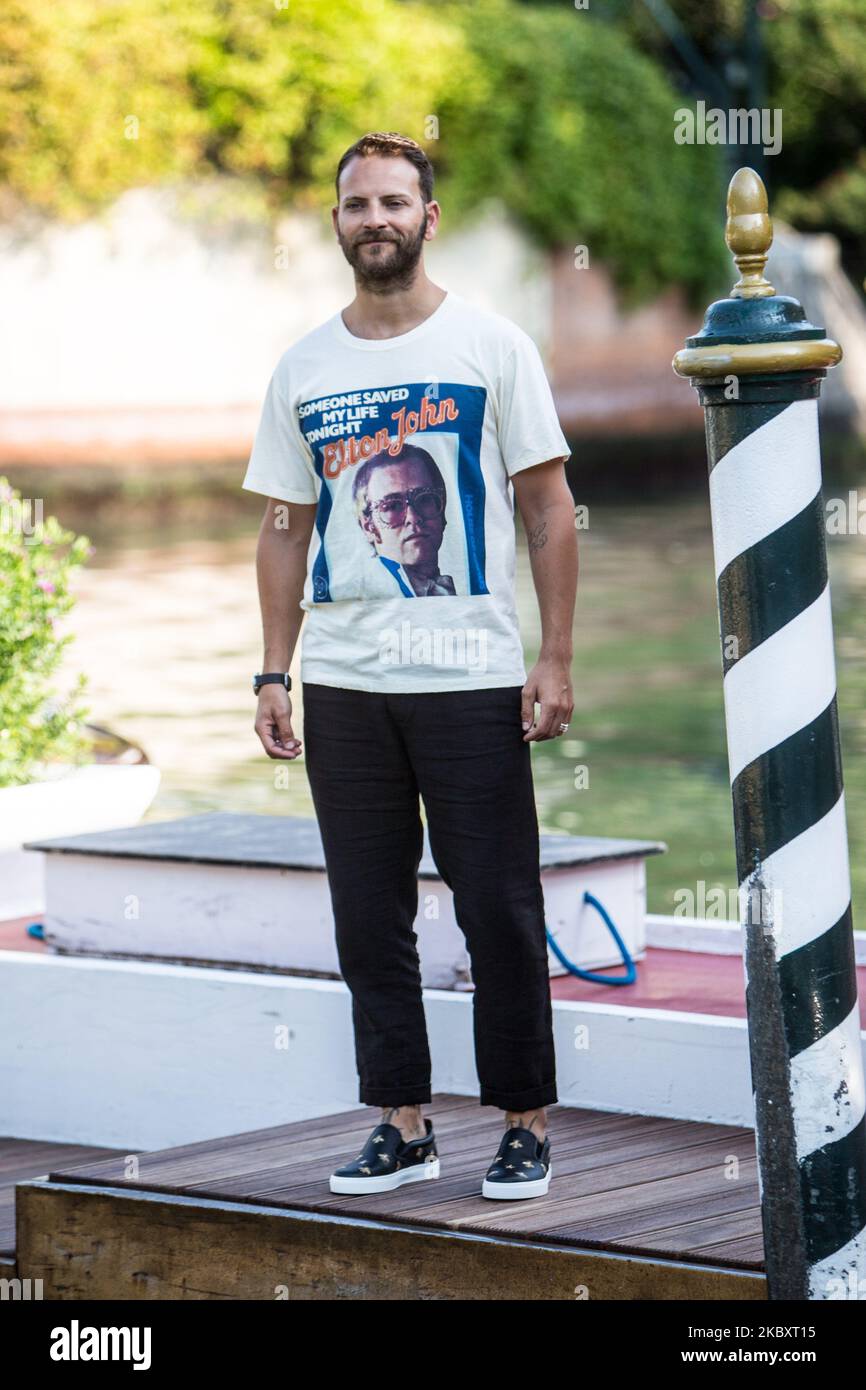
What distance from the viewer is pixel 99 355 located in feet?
77.5

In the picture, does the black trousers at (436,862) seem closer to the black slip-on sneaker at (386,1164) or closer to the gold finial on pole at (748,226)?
the black slip-on sneaker at (386,1164)

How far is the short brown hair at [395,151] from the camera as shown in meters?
3.55

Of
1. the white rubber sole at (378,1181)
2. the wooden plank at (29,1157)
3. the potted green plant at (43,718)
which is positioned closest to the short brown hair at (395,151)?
the white rubber sole at (378,1181)

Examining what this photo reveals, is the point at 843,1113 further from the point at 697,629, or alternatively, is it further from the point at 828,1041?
the point at 697,629

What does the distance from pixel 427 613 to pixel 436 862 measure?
1.39 ft

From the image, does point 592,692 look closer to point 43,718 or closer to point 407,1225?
point 43,718

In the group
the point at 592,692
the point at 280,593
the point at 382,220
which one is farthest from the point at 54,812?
the point at 592,692

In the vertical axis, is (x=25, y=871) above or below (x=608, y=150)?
below

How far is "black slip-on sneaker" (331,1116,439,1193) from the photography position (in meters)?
3.60

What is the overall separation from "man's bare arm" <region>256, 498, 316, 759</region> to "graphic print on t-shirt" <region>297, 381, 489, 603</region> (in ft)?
0.61

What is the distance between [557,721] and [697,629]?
35.5 ft

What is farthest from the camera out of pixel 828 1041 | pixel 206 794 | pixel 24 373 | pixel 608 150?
pixel 608 150
